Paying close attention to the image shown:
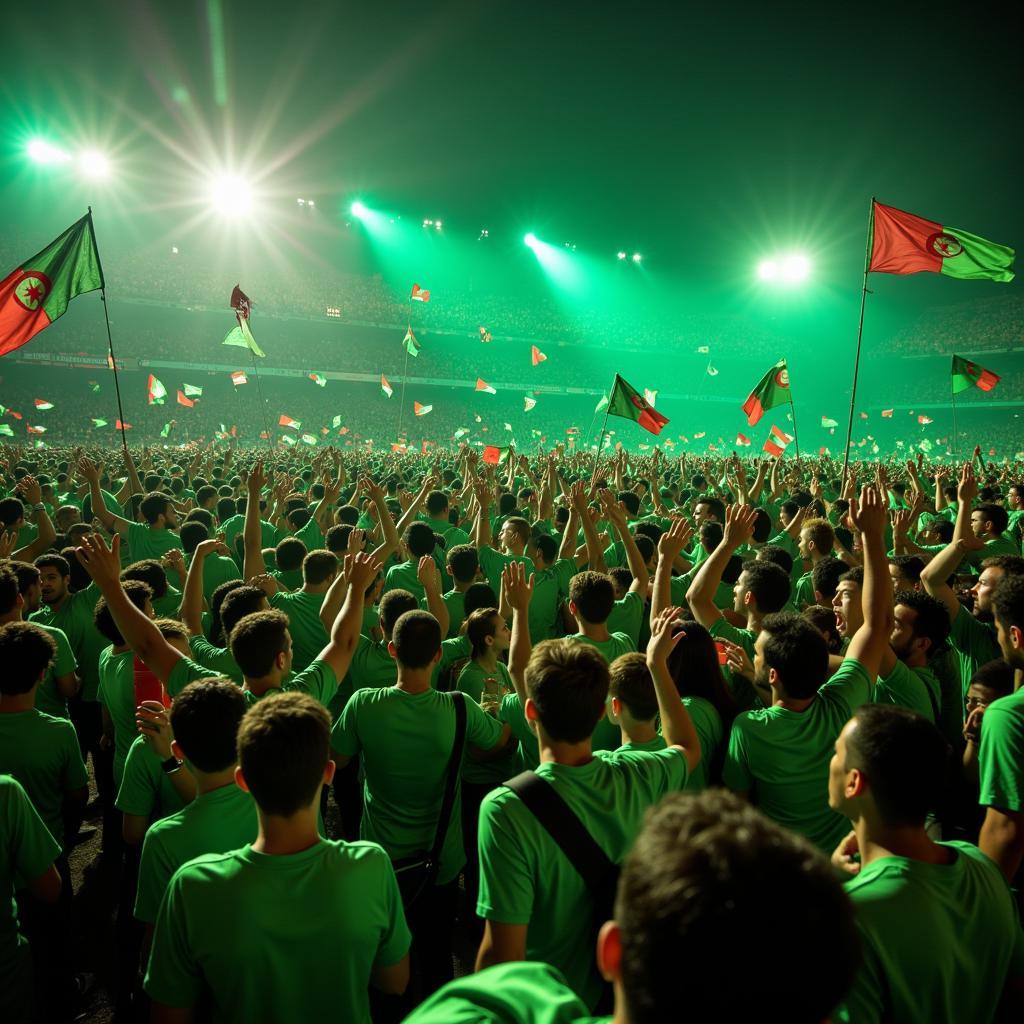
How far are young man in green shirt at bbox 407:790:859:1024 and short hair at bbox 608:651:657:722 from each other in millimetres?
1804

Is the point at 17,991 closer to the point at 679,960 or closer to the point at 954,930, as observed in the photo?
the point at 679,960

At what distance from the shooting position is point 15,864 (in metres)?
2.46

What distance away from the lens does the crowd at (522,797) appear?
0.98m

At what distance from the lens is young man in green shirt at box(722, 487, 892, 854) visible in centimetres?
287

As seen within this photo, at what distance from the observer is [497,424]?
56562mm

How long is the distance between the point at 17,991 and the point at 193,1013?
3.99 ft

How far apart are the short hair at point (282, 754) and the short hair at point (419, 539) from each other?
13.9ft

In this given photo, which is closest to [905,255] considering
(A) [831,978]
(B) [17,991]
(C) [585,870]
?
(C) [585,870]

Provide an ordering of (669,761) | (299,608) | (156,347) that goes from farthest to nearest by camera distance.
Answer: (156,347)
(299,608)
(669,761)

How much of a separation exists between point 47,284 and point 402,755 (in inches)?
344

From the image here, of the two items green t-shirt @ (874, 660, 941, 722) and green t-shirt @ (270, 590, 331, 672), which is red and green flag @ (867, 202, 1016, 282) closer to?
green t-shirt @ (874, 660, 941, 722)

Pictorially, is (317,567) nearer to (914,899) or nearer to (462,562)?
(462,562)

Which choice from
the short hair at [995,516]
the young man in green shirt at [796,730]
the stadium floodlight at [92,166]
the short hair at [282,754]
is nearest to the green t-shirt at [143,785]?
the short hair at [282,754]

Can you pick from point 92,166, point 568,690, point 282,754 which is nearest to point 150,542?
point 282,754
